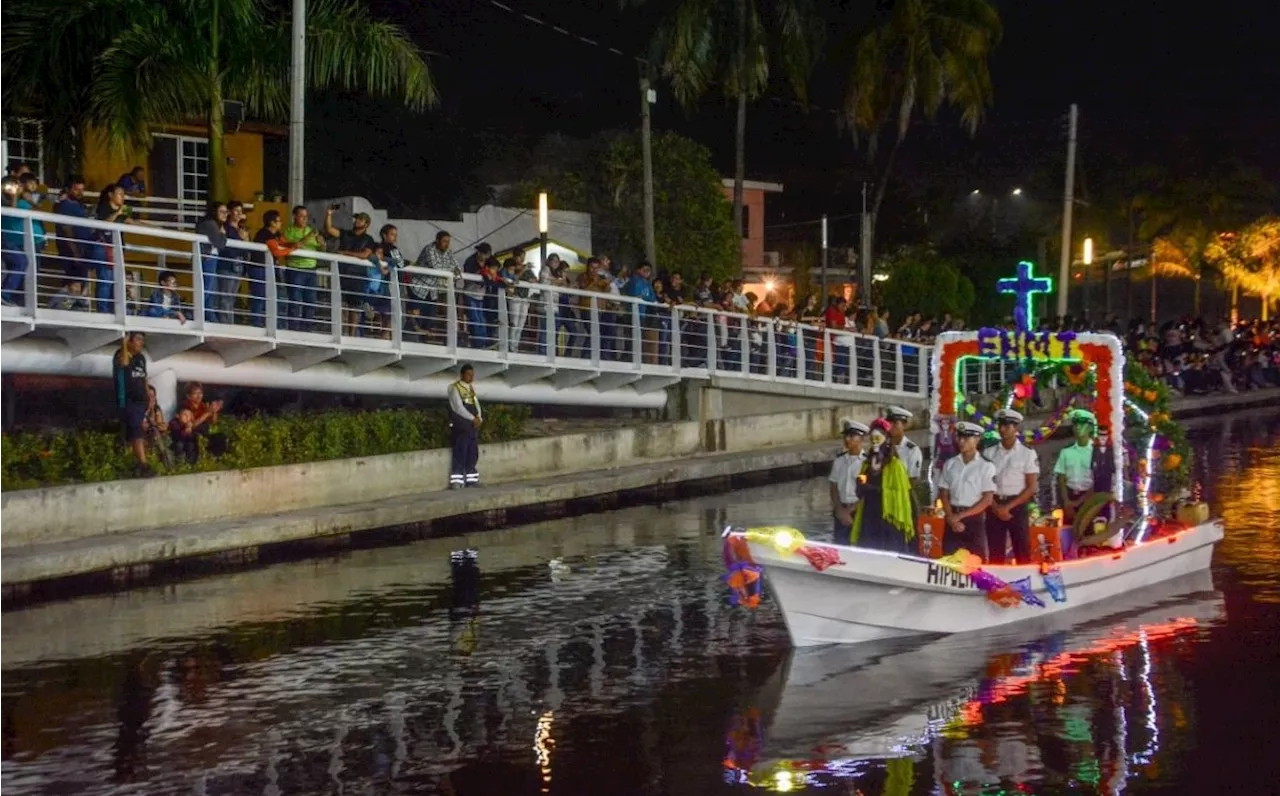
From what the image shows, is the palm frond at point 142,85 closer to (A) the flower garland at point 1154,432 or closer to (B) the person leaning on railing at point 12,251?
(B) the person leaning on railing at point 12,251

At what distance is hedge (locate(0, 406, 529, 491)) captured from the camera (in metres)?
18.3

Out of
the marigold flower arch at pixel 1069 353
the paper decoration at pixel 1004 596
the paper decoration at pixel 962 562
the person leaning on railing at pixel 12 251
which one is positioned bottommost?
the paper decoration at pixel 1004 596

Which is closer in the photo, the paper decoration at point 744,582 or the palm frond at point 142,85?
the paper decoration at point 744,582

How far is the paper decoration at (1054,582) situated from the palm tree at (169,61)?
12.6 meters

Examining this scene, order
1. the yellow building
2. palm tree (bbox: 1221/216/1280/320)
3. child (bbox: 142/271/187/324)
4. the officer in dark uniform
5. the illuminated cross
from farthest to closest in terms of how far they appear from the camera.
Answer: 1. palm tree (bbox: 1221/216/1280/320)
2. the yellow building
3. the officer in dark uniform
4. child (bbox: 142/271/187/324)
5. the illuminated cross

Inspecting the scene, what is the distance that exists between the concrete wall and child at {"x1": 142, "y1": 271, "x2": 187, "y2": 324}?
70.3 inches

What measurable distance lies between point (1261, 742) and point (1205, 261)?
6454 cm

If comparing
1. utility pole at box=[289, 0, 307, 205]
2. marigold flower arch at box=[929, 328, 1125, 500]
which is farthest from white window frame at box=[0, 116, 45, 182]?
marigold flower arch at box=[929, 328, 1125, 500]

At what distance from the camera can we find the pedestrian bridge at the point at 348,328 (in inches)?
723

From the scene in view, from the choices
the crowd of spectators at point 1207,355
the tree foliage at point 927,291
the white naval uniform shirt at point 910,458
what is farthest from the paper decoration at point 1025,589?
the tree foliage at point 927,291

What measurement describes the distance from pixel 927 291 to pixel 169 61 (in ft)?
107

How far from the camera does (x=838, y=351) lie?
1287 inches

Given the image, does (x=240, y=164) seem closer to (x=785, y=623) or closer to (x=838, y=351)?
(x=838, y=351)

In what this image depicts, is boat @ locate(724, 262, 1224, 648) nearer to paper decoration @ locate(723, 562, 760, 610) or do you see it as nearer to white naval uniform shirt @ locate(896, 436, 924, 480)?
paper decoration @ locate(723, 562, 760, 610)
